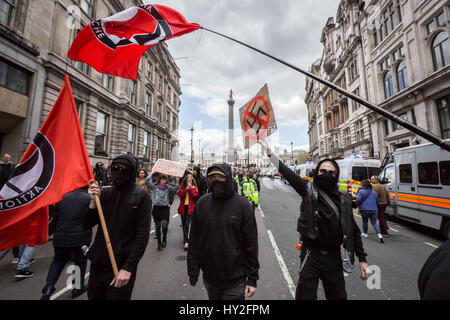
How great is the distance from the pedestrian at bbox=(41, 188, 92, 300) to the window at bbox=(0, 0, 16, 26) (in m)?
11.5

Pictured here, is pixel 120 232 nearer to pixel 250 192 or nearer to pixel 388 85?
pixel 250 192

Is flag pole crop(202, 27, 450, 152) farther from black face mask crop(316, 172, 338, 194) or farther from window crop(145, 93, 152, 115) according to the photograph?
window crop(145, 93, 152, 115)

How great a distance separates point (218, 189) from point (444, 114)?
20357 millimetres

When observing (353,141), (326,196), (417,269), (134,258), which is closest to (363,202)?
(417,269)

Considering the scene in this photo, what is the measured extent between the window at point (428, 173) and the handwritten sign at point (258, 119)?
252 inches

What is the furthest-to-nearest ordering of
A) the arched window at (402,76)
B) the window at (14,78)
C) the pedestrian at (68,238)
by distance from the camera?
the arched window at (402,76) < the window at (14,78) < the pedestrian at (68,238)

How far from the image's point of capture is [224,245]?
79.0 inches

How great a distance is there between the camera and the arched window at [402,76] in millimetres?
17548

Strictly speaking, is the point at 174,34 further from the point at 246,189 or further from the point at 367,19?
the point at 367,19

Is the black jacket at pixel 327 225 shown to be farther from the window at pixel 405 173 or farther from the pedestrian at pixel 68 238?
the window at pixel 405 173

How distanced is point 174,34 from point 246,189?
611cm

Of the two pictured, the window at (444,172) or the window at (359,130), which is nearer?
the window at (444,172)

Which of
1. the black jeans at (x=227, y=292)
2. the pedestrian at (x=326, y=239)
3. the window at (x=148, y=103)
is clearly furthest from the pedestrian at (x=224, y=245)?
the window at (x=148, y=103)

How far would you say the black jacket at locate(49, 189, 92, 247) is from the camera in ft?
10.1
